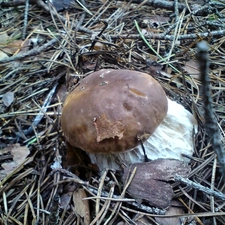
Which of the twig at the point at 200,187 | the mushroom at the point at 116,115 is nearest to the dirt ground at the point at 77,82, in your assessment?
the twig at the point at 200,187

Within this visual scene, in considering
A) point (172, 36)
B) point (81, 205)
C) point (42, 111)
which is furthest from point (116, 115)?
point (172, 36)

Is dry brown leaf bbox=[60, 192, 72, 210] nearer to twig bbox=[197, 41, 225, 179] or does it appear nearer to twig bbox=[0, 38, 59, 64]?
twig bbox=[197, 41, 225, 179]

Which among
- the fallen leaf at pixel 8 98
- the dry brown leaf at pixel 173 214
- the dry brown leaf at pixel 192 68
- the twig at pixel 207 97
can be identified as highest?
the twig at pixel 207 97

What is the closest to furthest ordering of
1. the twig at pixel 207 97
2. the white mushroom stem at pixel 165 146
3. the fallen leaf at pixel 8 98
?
the twig at pixel 207 97
the white mushroom stem at pixel 165 146
the fallen leaf at pixel 8 98

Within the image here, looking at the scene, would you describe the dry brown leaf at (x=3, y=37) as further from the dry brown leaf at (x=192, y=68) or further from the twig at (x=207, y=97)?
the twig at (x=207, y=97)

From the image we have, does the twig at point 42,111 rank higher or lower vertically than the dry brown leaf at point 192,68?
higher

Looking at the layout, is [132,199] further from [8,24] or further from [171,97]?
[8,24]

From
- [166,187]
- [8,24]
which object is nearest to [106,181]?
[166,187]
